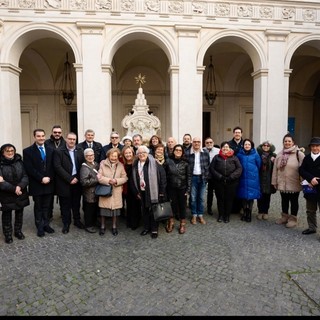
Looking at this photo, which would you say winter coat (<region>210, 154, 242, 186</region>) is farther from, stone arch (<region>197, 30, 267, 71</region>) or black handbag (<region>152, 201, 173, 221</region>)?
stone arch (<region>197, 30, 267, 71</region>)

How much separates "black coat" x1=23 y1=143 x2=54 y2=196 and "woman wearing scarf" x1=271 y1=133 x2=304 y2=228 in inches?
168

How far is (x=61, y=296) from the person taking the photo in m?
2.96

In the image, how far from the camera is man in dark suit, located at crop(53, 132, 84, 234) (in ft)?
15.5

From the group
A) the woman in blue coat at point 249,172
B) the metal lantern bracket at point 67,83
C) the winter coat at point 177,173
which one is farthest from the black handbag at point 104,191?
the metal lantern bracket at point 67,83

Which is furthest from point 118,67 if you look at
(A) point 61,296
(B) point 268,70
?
(A) point 61,296

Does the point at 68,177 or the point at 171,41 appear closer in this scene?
the point at 68,177

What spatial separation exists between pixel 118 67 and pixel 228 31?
651cm

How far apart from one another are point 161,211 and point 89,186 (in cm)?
141

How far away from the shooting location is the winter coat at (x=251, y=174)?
5281 millimetres

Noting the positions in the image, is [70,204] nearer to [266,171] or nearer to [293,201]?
[266,171]

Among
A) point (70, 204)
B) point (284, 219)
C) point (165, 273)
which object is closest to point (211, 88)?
point (284, 219)

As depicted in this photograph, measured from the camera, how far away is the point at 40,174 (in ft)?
15.1

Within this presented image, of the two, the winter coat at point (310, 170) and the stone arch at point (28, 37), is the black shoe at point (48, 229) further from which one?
the stone arch at point (28, 37)

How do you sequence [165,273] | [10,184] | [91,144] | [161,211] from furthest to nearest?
[91,144] → [161,211] → [10,184] → [165,273]
